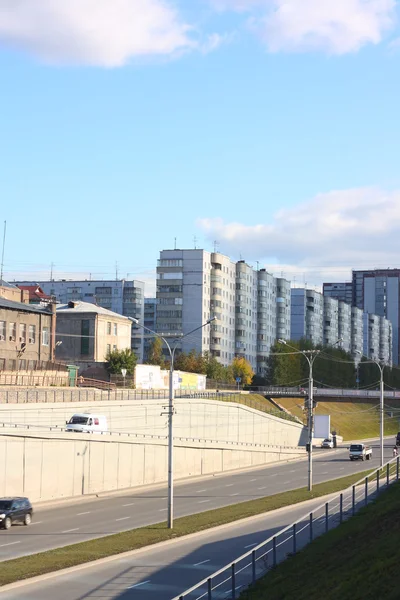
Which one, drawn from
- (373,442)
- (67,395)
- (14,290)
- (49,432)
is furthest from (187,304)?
(49,432)

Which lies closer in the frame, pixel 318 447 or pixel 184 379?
pixel 184 379

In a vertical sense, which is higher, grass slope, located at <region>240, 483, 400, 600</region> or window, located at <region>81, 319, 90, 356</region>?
window, located at <region>81, 319, 90, 356</region>

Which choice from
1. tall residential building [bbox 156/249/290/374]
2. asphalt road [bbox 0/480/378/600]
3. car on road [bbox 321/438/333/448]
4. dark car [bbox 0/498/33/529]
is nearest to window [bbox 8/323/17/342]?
dark car [bbox 0/498/33/529]

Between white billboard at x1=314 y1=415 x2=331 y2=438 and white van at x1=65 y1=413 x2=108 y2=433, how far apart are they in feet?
170

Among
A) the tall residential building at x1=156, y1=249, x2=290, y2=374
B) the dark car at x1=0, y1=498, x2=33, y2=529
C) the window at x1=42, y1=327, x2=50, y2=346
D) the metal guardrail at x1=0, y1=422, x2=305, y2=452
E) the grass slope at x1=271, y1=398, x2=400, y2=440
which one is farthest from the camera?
the tall residential building at x1=156, y1=249, x2=290, y2=374

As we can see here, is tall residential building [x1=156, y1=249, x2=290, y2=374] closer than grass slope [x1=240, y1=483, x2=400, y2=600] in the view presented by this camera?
No

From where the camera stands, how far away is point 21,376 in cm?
7781

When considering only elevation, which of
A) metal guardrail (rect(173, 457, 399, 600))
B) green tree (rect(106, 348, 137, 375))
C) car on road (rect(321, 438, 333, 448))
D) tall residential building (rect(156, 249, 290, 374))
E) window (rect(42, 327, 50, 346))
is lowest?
car on road (rect(321, 438, 333, 448))

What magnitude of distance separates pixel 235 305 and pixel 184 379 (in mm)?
77635

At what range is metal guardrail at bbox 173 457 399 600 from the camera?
26941 mm

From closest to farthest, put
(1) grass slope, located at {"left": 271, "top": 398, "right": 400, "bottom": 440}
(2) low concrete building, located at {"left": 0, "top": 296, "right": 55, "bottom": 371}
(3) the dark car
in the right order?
(3) the dark car → (2) low concrete building, located at {"left": 0, "top": 296, "right": 55, "bottom": 371} → (1) grass slope, located at {"left": 271, "top": 398, "right": 400, "bottom": 440}

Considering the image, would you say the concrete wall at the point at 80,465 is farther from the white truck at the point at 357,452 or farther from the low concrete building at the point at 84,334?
the low concrete building at the point at 84,334

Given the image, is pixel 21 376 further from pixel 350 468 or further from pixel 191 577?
pixel 191 577

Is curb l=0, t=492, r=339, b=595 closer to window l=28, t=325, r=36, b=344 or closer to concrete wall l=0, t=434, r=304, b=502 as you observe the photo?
concrete wall l=0, t=434, r=304, b=502
